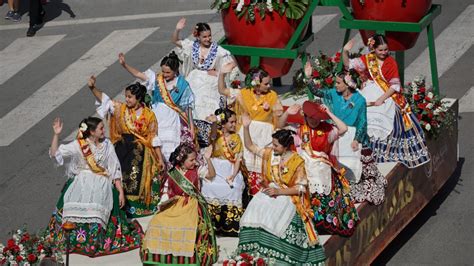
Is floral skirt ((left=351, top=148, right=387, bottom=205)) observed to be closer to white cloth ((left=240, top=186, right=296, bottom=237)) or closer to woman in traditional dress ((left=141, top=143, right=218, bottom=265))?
white cloth ((left=240, top=186, right=296, bottom=237))

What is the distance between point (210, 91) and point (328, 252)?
408cm

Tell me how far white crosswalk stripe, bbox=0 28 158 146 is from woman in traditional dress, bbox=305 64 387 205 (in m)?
7.12

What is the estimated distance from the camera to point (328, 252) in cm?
1789

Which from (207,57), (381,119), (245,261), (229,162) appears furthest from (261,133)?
(245,261)

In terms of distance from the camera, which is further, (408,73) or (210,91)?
(408,73)

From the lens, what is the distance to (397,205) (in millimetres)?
20172

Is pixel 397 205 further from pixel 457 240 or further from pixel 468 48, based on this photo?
pixel 468 48

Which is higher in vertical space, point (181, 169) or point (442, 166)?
point (181, 169)

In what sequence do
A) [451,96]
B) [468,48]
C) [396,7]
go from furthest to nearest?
[468,48] < [451,96] < [396,7]

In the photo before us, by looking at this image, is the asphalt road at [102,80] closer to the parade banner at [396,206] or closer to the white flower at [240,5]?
the parade banner at [396,206]

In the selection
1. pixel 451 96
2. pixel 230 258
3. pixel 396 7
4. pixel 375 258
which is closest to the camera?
pixel 230 258

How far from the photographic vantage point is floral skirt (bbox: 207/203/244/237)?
18438 millimetres

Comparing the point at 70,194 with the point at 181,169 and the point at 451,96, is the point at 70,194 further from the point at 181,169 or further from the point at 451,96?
the point at 451,96

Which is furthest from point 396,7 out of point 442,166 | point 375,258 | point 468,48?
point 468,48
